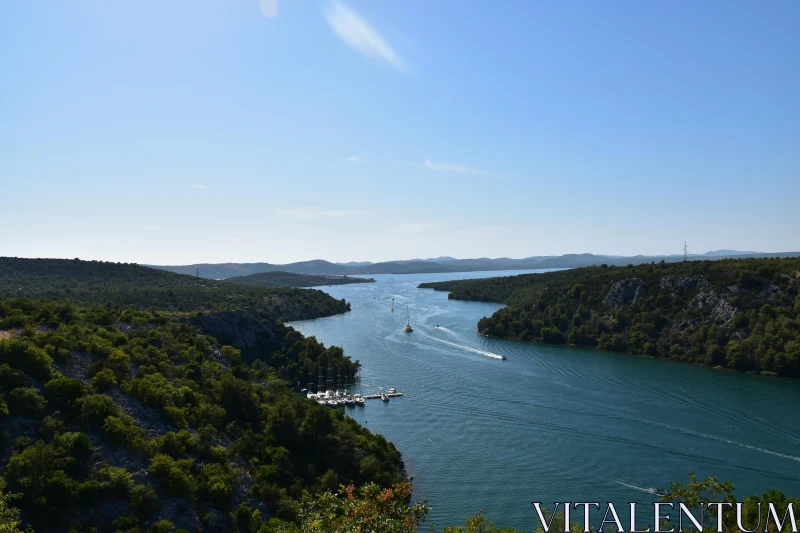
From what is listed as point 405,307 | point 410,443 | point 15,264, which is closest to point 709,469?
point 410,443

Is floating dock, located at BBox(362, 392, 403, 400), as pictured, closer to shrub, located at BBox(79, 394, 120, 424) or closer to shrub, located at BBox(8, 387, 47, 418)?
shrub, located at BBox(79, 394, 120, 424)

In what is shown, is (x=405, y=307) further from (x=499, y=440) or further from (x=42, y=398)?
(x=42, y=398)

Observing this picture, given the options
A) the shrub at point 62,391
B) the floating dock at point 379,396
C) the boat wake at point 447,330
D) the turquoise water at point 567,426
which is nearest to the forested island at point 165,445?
the shrub at point 62,391

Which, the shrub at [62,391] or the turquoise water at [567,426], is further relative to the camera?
the turquoise water at [567,426]

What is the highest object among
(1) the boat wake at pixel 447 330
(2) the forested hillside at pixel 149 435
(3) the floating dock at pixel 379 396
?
(2) the forested hillside at pixel 149 435

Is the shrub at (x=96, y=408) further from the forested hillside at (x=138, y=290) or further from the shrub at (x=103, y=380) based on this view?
the forested hillside at (x=138, y=290)

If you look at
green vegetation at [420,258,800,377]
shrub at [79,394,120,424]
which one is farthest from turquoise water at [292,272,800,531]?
shrub at [79,394,120,424]
